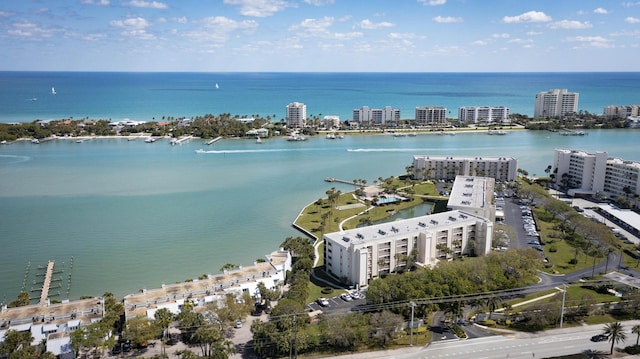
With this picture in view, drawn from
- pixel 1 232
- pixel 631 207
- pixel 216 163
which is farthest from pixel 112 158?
pixel 631 207

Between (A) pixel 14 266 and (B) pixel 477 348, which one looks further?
(A) pixel 14 266

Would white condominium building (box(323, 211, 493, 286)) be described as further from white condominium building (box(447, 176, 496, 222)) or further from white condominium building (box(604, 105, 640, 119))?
white condominium building (box(604, 105, 640, 119))

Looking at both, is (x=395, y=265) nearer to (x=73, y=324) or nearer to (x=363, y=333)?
(x=363, y=333)

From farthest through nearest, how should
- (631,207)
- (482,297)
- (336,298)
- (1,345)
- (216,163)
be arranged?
(216,163)
(631,207)
(336,298)
(482,297)
(1,345)

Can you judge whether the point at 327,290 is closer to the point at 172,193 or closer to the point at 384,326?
the point at 384,326

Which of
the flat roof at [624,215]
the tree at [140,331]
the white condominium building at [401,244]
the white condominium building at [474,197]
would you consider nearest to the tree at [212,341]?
the tree at [140,331]

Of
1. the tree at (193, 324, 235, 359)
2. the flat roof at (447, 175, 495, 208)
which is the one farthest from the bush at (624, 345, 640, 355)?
the tree at (193, 324, 235, 359)

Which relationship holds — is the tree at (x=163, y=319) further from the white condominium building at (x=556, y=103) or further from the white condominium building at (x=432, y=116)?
the white condominium building at (x=556, y=103)
